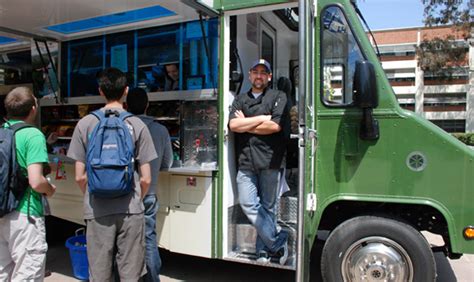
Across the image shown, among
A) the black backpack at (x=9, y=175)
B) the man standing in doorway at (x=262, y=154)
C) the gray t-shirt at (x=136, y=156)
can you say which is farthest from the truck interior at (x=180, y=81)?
the black backpack at (x=9, y=175)

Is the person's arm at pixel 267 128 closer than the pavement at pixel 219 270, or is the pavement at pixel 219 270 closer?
the person's arm at pixel 267 128

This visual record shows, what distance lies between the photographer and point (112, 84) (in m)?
2.62

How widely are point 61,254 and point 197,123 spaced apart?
253 cm

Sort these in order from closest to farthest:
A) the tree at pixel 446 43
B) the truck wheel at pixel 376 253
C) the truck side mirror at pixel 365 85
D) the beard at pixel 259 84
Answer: the truck side mirror at pixel 365 85
the truck wheel at pixel 376 253
the beard at pixel 259 84
the tree at pixel 446 43

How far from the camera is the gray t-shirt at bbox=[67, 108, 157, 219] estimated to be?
251 centimetres

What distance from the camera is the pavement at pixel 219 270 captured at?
405 centimetres

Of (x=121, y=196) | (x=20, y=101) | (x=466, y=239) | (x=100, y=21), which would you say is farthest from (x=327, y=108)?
(x=100, y=21)

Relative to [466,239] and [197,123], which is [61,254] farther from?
[466,239]

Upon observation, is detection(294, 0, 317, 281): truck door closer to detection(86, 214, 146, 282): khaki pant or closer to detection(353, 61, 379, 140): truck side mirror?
detection(353, 61, 379, 140): truck side mirror

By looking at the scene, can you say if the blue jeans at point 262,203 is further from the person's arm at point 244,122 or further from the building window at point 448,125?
the building window at point 448,125

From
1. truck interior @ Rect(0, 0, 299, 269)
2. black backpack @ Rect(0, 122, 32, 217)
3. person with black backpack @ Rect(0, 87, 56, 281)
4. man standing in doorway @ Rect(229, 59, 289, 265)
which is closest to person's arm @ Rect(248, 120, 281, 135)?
man standing in doorway @ Rect(229, 59, 289, 265)

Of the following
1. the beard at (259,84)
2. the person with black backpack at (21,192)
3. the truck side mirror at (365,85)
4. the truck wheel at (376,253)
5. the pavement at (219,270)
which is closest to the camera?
the person with black backpack at (21,192)

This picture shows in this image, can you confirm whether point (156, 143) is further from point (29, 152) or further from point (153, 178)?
point (29, 152)

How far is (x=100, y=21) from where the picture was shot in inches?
165
